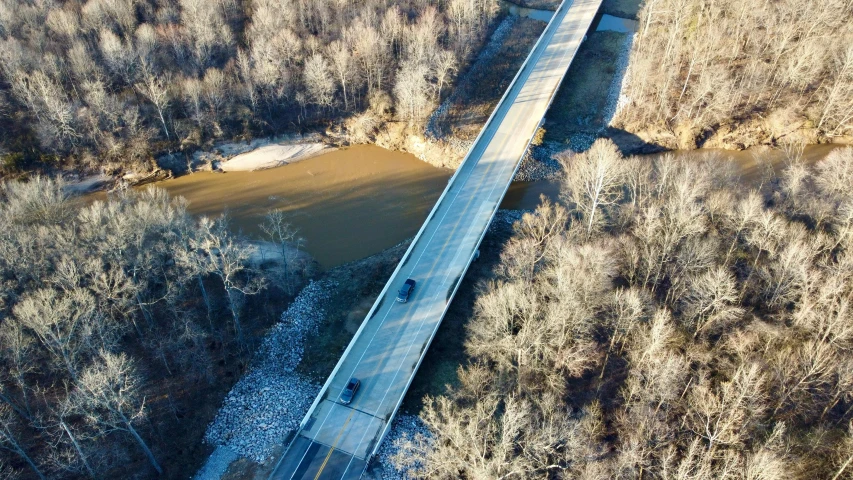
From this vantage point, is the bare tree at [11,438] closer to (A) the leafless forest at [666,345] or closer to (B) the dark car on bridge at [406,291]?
(A) the leafless forest at [666,345]

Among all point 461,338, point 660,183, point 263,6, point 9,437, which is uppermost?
point 263,6

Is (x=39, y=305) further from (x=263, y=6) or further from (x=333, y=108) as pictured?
(x=263, y=6)

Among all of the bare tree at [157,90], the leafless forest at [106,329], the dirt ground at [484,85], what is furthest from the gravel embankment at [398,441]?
the bare tree at [157,90]

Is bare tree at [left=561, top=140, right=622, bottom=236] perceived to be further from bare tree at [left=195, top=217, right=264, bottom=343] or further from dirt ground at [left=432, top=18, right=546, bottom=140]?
bare tree at [left=195, top=217, right=264, bottom=343]

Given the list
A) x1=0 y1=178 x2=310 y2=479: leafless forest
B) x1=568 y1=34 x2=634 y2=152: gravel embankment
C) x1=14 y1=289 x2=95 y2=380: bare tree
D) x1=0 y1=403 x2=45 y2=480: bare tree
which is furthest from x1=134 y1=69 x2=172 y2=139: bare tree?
x1=568 y1=34 x2=634 y2=152: gravel embankment

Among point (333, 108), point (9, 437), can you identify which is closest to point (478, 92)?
point (333, 108)

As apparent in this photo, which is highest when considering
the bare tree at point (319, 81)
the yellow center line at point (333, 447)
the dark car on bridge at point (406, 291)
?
the bare tree at point (319, 81)
